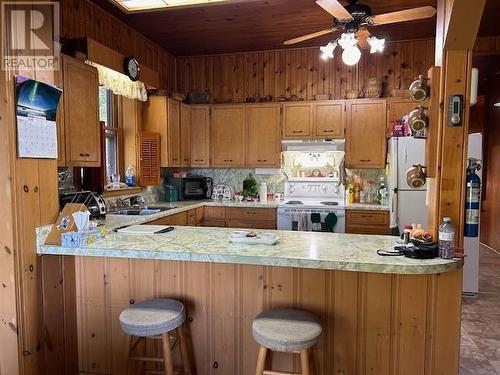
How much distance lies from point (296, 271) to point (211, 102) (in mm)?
3559

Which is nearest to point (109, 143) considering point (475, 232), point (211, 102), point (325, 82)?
point (211, 102)

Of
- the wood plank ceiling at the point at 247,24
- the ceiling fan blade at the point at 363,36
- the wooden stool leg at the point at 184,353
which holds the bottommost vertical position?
the wooden stool leg at the point at 184,353

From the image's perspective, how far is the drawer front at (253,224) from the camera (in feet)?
14.8

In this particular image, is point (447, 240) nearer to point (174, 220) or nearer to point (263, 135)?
point (174, 220)

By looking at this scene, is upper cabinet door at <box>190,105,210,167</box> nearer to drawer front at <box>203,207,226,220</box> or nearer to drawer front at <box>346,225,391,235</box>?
drawer front at <box>203,207,226,220</box>

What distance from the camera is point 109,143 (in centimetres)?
408

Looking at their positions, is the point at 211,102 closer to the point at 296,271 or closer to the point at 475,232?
the point at 296,271

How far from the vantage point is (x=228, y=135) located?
16.0ft

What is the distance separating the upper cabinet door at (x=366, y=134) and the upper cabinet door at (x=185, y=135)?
6.75 ft

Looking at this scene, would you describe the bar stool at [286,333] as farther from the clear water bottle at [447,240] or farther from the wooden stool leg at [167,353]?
the clear water bottle at [447,240]

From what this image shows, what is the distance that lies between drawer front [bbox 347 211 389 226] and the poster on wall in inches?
125

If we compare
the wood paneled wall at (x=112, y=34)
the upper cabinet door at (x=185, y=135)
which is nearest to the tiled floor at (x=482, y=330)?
the upper cabinet door at (x=185, y=135)

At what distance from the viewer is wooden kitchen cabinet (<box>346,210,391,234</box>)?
13.6ft

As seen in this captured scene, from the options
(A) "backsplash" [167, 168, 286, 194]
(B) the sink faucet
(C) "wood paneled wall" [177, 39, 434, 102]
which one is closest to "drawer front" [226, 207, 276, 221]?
(A) "backsplash" [167, 168, 286, 194]
